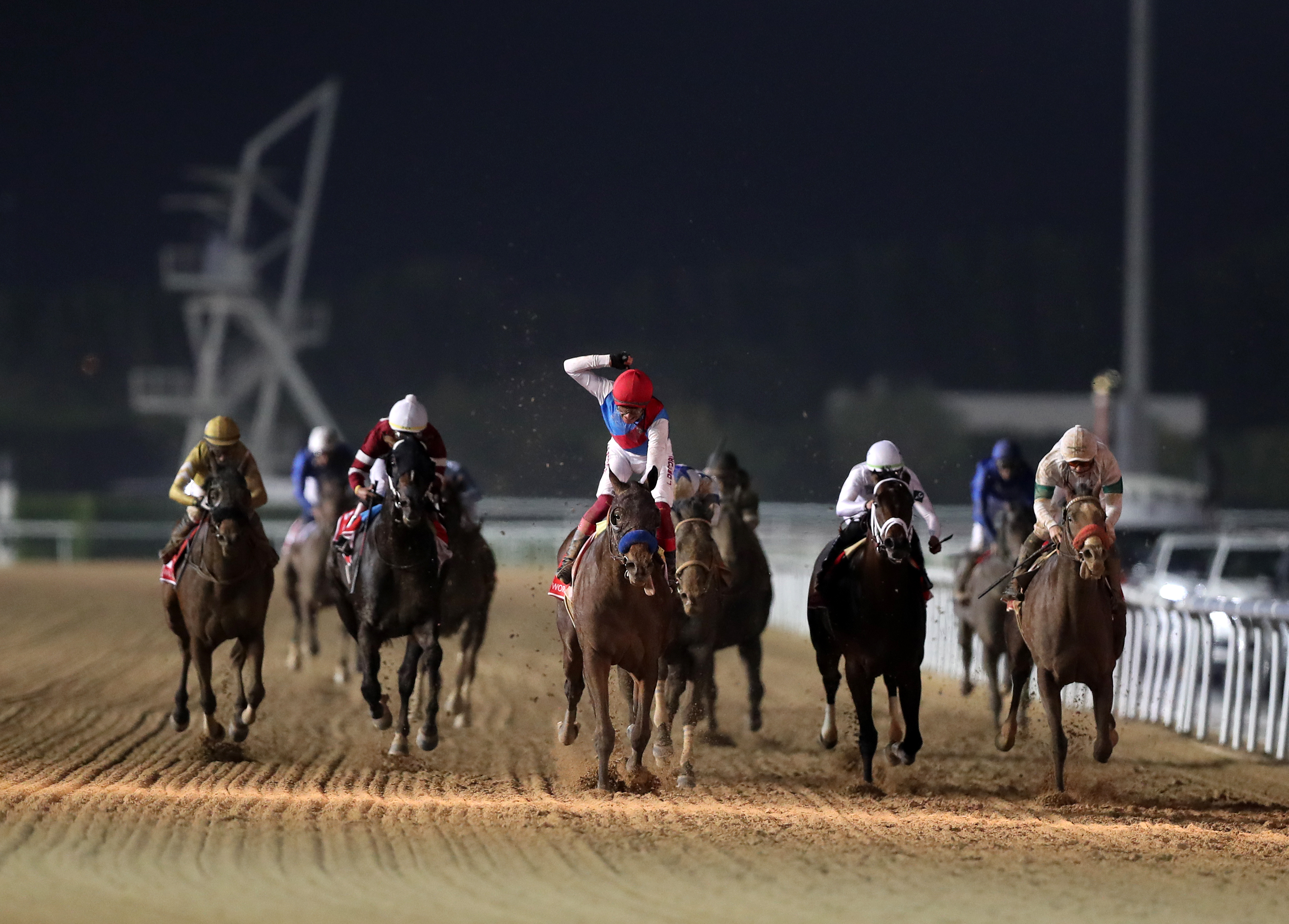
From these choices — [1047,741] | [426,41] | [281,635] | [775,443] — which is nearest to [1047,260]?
[775,443]

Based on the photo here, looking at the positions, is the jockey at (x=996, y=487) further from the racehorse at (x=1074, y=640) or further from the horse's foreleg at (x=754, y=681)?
the racehorse at (x=1074, y=640)

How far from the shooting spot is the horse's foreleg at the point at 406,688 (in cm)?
1080

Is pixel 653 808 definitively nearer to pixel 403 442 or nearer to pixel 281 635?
pixel 403 442

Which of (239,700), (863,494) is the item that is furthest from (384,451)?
(863,494)

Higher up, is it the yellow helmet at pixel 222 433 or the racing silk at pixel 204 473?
the yellow helmet at pixel 222 433

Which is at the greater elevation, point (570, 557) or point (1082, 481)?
point (1082, 481)

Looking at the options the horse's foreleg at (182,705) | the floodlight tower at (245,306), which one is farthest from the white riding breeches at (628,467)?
the floodlight tower at (245,306)

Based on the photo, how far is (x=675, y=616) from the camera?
9.52m

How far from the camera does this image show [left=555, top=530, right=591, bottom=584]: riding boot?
939 cm

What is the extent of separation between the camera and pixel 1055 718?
927 centimetres

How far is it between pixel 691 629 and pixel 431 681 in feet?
5.45

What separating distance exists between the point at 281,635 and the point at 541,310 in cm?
5896

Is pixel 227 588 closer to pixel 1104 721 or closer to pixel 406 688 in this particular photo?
pixel 406 688

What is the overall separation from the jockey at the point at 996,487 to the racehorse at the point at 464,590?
3.59 m
